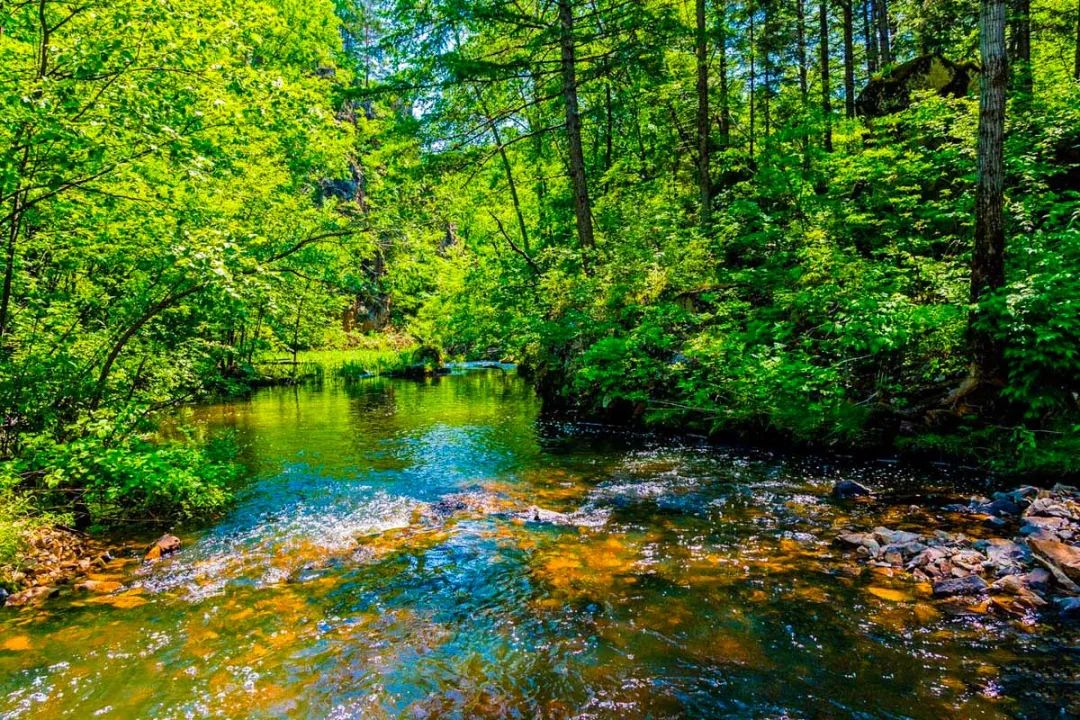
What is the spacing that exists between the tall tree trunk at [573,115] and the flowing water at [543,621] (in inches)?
336

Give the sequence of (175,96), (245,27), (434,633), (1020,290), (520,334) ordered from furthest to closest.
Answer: (520,334)
(245,27)
(1020,290)
(175,96)
(434,633)

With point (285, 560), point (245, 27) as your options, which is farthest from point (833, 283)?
point (245, 27)

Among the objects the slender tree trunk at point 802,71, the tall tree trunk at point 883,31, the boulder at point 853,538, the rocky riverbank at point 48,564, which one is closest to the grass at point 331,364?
the rocky riverbank at point 48,564

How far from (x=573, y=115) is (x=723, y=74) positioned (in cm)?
951

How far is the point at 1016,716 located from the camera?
11.4ft

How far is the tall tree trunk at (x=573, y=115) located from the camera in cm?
1379

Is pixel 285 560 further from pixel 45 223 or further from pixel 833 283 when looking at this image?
pixel 833 283

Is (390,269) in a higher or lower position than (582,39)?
lower

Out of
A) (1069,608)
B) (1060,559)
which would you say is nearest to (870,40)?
(1060,559)

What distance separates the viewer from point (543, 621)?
501cm

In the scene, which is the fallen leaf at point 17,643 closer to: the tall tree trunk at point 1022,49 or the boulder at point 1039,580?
the boulder at point 1039,580

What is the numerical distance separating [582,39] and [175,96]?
33.1ft

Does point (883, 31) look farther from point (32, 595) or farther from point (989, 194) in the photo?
point (32, 595)

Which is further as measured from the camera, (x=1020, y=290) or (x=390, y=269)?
(x=390, y=269)
